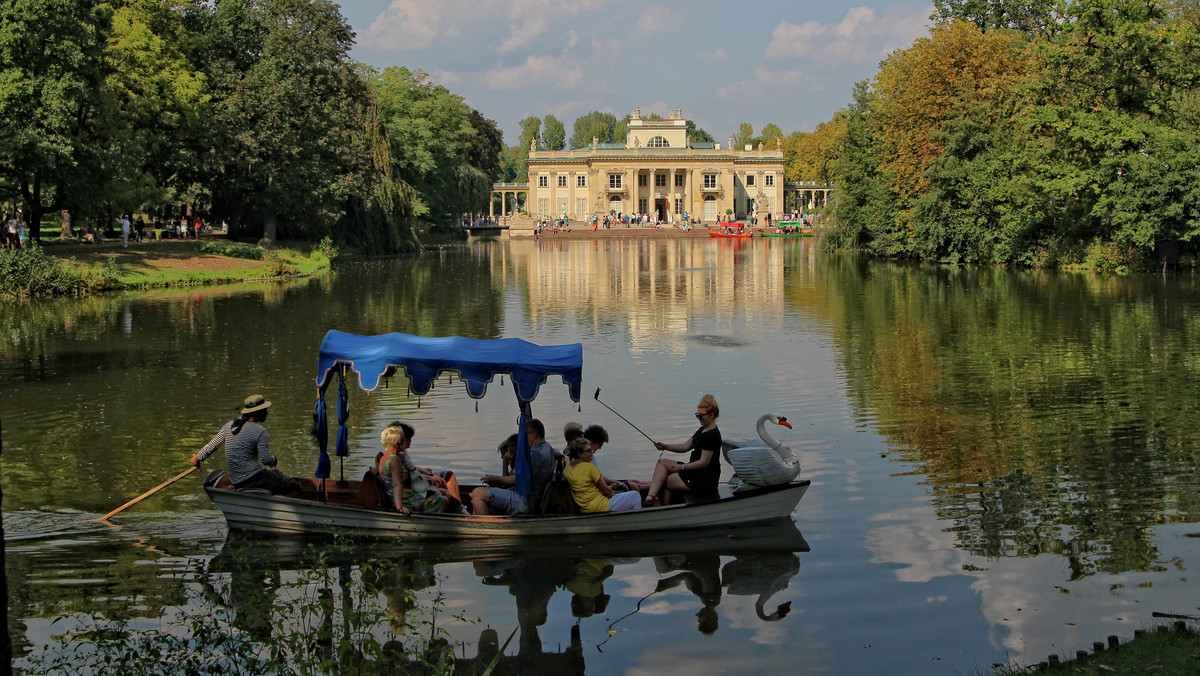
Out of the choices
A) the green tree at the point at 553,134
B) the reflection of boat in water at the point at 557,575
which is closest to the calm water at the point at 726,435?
the reflection of boat in water at the point at 557,575

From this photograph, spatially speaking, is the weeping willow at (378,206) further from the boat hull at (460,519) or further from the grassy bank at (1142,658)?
the grassy bank at (1142,658)

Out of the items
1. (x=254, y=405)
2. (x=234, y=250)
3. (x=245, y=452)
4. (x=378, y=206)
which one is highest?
(x=378, y=206)

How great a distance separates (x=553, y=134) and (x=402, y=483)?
16811 cm

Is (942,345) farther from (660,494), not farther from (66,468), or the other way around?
(66,468)

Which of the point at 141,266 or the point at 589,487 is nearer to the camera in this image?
the point at 589,487

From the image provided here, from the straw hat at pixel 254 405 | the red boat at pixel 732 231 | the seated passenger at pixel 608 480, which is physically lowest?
the seated passenger at pixel 608 480

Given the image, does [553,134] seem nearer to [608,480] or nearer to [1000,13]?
[1000,13]

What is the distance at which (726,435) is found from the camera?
582 inches

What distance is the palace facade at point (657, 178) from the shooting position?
115 meters

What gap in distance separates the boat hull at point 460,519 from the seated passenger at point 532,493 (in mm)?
291

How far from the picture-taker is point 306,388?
18203mm

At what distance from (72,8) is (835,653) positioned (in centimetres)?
3514

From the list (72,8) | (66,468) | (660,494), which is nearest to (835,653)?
(660,494)

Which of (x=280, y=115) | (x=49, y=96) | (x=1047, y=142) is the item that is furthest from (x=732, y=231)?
(x=49, y=96)
